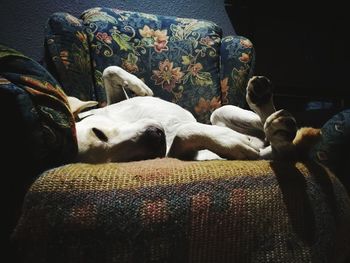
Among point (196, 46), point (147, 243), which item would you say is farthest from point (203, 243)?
point (196, 46)

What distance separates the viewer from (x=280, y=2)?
2371 mm

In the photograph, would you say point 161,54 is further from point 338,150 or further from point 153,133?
point 338,150

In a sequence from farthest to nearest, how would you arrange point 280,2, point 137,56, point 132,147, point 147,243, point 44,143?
1. point 280,2
2. point 137,56
3. point 132,147
4. point 44,143
5. point 147,243

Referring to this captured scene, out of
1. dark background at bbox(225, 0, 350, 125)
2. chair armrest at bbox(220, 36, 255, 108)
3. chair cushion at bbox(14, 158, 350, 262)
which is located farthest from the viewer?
dark background at bbox(225, 0, 350, 125)

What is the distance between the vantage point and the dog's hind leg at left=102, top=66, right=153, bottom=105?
155 centimetres

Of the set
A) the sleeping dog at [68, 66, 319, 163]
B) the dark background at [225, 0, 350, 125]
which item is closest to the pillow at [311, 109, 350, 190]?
the sleeping dog at [68, 66, 319, 163]

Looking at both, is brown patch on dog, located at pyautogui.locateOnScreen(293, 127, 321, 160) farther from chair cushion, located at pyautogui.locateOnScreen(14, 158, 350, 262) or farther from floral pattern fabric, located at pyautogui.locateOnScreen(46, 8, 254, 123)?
floral pattern fabric, located at pyautogui.locateOnScreen(46, 8, 254, 123)

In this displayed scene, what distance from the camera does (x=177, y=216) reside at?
69cm

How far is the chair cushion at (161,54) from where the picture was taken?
1713 millimetres

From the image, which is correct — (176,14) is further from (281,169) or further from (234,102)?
(281,169)

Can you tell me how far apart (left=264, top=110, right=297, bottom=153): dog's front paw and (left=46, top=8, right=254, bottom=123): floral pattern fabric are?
2.78ft

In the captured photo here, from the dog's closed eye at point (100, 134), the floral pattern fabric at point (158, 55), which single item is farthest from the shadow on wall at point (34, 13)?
the dog's closed eye at point (100, 134)

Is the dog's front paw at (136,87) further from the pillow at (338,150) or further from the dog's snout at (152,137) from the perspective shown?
the pillow at (338,150)

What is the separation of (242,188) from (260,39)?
1868 millimetres
